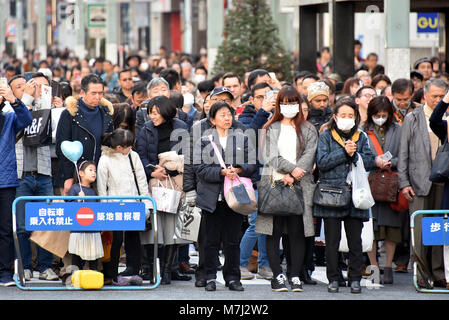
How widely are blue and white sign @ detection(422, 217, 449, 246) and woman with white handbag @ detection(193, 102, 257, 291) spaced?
182 cm

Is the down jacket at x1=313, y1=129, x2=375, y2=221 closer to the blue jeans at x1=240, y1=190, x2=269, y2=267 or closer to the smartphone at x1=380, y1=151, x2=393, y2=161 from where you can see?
the smartphone at x1=380, y1=151, x2=393, y2=161

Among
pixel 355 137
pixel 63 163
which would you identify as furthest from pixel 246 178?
pixel 63 163

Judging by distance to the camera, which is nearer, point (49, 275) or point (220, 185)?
point (220, 185)

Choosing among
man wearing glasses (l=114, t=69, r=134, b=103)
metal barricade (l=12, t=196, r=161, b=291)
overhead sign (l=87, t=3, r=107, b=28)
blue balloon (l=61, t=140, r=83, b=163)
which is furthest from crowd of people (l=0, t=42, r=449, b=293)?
overhead sign (l=87, t=3, r=107, b=28)

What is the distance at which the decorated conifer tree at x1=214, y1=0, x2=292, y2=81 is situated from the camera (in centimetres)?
2267

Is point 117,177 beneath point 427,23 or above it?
beneath

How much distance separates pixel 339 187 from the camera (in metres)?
10.9

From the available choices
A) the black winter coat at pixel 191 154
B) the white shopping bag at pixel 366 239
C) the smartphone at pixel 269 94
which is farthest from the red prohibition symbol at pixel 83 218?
the white shopping bag at pixel 366 239

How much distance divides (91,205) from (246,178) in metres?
1.60

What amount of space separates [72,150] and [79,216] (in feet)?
2.51

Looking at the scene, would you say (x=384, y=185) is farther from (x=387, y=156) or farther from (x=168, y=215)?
(x=168, y=215)

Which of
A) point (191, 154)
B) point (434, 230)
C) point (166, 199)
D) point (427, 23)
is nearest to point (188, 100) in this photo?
point (166, 199)

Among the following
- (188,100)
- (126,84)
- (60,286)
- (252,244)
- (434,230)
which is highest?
(126,84)

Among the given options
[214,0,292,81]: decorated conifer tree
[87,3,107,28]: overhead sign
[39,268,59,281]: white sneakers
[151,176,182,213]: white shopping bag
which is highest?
[87,3,107,28]: overhead sign
